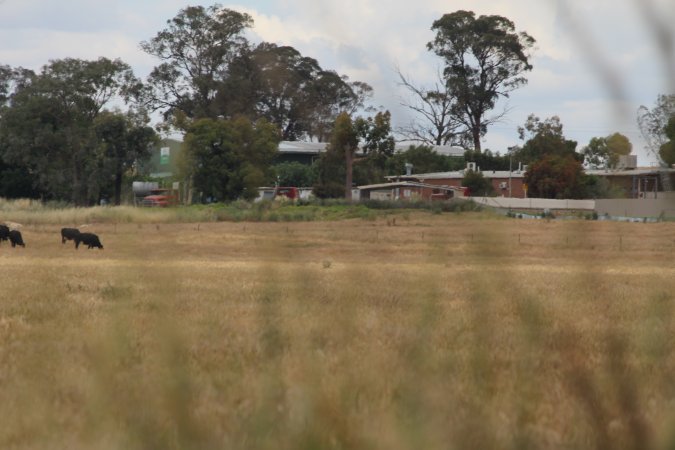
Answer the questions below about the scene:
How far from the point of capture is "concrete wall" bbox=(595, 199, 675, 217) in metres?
2.04

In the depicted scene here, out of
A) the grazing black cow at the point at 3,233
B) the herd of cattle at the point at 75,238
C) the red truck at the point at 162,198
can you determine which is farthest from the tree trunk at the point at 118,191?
the grazing black cow at the point at 3,233

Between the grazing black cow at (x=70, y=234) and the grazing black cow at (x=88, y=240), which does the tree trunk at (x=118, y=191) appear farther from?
the grazing black cow at (x=70, y=234)

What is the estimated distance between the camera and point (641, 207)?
2533 millimetres

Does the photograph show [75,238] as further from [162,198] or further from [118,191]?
[162,198]

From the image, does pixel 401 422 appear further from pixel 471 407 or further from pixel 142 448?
pixel 142 448

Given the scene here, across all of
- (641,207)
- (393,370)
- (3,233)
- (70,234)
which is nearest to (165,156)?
(393,370)

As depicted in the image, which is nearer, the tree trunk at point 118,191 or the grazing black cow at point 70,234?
the tree trunk at point 118,191

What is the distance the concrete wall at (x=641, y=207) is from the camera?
6.70 ft

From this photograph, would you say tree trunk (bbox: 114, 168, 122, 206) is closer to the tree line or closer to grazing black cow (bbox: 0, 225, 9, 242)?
the tree line

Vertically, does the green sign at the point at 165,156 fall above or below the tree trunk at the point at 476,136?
below

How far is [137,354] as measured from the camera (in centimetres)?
342

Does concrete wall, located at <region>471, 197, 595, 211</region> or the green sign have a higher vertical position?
the green sign

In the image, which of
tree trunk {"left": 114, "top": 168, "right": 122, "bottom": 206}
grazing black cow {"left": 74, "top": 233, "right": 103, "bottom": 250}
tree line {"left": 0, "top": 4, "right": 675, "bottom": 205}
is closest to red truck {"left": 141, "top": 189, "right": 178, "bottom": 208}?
tree line {"left": 0, "top": 4, "right": 675, "bottom": 205}

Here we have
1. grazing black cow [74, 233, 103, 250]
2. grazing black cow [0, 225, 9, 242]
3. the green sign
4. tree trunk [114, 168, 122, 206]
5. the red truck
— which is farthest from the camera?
grazing black cow [0, 225, 9, 242]
